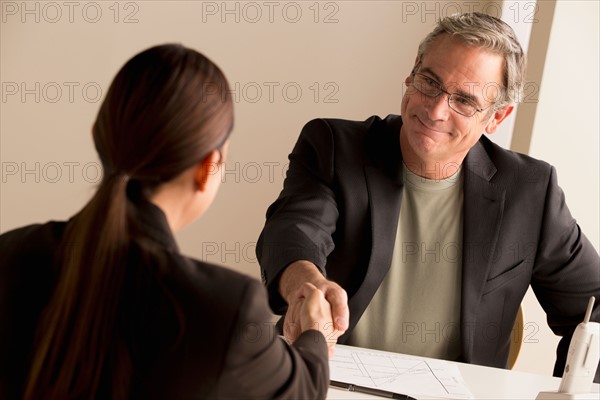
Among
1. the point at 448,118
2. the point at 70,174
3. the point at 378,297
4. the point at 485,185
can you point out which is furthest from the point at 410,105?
the point at 70,174

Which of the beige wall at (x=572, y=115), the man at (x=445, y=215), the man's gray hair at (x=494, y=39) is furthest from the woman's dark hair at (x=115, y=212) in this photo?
the beige wall at (x=572, y=115)

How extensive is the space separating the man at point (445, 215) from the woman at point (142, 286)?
97 centimetres

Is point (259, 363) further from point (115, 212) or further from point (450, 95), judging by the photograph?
point (450, 95)

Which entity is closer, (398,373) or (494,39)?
(398,373)

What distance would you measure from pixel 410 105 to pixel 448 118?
0.10 metres

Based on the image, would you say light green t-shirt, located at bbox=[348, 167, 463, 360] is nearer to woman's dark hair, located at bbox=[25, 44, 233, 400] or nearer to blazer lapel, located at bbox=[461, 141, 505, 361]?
blazer lapel, located at bbox=[461, 141, 505, 361]

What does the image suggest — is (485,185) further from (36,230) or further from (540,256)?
(36,230)

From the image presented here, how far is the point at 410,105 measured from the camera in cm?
213

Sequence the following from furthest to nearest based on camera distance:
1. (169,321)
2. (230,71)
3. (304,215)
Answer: (230,71) → (304,215) → (169,321)

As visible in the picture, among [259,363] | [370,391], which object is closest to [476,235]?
[370,391]

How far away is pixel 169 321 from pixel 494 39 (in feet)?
4.61

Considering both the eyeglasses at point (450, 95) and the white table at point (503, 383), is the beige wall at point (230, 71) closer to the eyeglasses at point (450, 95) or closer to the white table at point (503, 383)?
the eyeglasses at point (450, 95)

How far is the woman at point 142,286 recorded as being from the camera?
1.05 m

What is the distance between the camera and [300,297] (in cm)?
168
